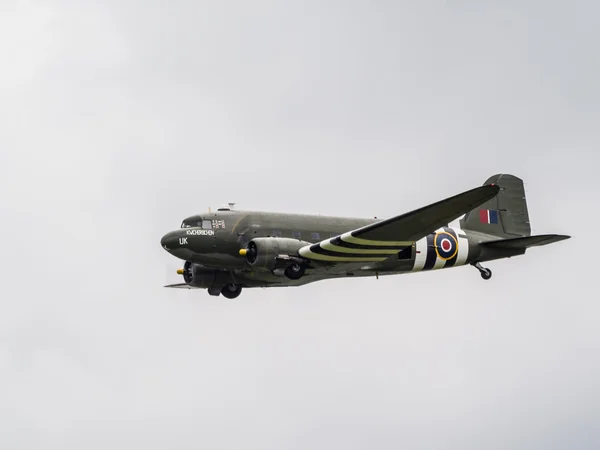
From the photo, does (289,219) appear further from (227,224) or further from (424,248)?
(424,248)

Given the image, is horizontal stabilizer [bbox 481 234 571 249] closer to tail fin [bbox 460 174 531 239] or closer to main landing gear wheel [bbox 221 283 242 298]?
tail fin [bbox 460 174 531 239]

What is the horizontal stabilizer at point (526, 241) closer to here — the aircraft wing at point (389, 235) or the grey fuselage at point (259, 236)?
the grey fuselage at point (259, 236)

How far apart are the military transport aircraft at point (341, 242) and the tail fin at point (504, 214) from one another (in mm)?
35

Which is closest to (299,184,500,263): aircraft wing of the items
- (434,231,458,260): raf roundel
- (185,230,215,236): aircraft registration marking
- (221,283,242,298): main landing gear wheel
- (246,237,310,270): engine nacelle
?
(246,237,310,270): engine nacelle

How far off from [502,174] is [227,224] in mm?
10693

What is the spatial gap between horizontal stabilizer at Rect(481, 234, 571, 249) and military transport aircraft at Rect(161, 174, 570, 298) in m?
0.04

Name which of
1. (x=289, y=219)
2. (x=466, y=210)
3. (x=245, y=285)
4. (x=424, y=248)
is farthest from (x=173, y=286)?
(x=466, y=210)

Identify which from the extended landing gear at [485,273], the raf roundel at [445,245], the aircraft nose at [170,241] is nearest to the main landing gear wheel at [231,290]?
the aircraft nose at [170,241]

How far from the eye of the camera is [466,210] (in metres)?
28.1

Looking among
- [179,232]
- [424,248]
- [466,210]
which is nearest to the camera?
[466,210]

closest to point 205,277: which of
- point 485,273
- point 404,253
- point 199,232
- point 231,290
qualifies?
point 231,290

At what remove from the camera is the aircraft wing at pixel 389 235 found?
91.7ft

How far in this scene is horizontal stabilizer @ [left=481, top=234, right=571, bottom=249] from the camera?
1243 inches

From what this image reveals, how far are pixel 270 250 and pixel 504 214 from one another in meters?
9.76
